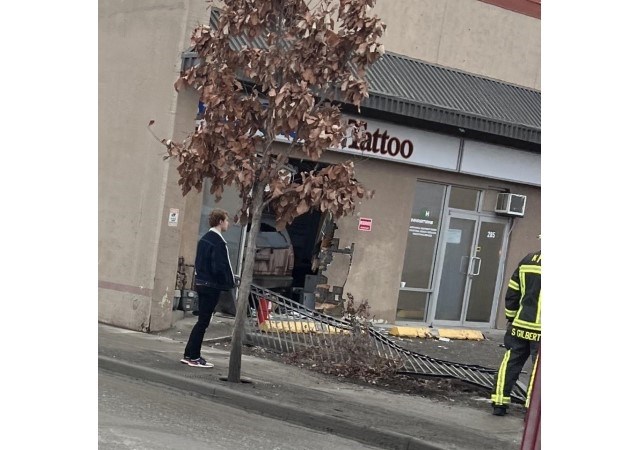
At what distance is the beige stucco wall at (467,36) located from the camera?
62.8 feet

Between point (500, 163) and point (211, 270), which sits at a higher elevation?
point (500, 163)

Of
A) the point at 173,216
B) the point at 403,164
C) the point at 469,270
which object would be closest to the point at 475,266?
the point at 469,270

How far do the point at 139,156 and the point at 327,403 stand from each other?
6.89 meters

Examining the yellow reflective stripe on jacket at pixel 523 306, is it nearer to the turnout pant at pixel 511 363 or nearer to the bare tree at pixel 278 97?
the turnout pant at pixel 511 363

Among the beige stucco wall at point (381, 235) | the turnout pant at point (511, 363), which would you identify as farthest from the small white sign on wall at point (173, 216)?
the turnout pant at point (511, 363)

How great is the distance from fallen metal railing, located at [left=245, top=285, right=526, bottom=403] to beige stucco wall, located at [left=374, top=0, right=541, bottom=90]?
6.14 meters

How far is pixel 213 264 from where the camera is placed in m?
12.4

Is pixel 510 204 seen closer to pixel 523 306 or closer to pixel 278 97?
pixel 523 306

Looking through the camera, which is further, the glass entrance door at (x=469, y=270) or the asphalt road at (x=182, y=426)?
the glass entrance door at (x=469, y=270)

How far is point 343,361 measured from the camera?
1384 centimetres

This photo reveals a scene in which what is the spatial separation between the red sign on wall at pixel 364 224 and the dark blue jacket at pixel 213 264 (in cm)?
628
